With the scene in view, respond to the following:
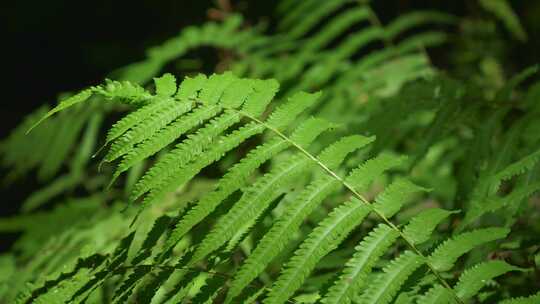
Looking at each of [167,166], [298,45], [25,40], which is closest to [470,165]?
[167,166]

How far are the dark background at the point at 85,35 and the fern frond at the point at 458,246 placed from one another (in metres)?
3.09

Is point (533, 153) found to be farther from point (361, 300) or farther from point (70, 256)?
point (70, 256)

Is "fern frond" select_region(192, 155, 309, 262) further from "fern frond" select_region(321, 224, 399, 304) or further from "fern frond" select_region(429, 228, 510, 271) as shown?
"fern frond" select_region(429, 228, 510, 271)

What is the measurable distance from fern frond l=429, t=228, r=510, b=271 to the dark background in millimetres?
3095

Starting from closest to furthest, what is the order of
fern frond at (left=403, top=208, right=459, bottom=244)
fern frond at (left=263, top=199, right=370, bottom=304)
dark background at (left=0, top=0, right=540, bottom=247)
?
fern frond at (left=263, top=199, right=370, bottom=304), fern frond at (left=403, top=208, right=459, bottom=244), dark background at (left=0, top=0, right=540, bottom=247)

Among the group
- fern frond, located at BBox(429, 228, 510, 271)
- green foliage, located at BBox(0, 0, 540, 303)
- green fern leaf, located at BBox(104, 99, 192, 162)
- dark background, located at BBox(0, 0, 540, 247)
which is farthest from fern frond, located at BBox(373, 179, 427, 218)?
dark background, located at BBox(0, 0, 540, 247)

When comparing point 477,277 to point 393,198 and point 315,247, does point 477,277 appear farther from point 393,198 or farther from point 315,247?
point 315,247

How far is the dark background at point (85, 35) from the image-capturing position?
3.99 metres

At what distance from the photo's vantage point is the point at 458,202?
1.46 metres

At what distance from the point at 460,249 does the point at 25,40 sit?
417 cm

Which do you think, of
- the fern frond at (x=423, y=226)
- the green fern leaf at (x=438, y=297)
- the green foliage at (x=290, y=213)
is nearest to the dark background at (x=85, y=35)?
the green foliage at (x=290, y=213)

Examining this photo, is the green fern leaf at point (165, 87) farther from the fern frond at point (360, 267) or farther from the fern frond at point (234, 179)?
the fern frond at point (360, 267)

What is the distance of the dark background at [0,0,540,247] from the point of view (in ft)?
13.1

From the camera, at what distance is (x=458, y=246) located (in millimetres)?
1053
